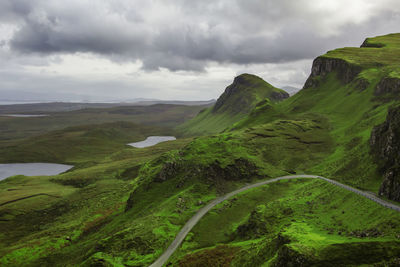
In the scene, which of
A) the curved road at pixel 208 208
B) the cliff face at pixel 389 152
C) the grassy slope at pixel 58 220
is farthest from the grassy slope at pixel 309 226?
the grassy slope at pixel 58 220

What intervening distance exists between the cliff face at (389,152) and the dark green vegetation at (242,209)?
3.79 ft

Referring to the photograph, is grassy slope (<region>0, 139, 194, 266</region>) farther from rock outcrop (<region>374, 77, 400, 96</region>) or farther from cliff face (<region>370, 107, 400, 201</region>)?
rock outcrop (<region>374, 77, 400, 96</region>)

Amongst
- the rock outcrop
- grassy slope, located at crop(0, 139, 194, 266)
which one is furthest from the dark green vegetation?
the rock outcrop

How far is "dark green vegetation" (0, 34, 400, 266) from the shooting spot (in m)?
52.8

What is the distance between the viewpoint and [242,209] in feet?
306

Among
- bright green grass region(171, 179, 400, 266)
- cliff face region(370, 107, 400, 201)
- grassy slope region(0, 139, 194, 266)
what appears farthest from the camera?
grassy slope region(0, 139, 194, 266)

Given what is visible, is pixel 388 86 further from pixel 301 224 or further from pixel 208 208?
pixel 208 208

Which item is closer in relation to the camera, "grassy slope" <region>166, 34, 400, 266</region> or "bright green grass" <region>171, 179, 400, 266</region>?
"grassy slope" <region>166, 34, 400, 266</region>

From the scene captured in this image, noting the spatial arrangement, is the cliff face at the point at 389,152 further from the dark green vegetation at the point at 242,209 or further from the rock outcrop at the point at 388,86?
the rock outcrop at the point at 388,86

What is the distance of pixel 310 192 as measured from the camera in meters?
88.1

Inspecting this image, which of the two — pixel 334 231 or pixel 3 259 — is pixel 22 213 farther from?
pixel 334 231

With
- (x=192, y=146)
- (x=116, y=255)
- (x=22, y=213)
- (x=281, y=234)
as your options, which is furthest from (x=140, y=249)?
(x=22, y=213)

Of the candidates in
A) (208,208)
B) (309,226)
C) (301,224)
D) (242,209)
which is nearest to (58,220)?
(208,208)

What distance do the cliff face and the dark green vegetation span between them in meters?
1.16
